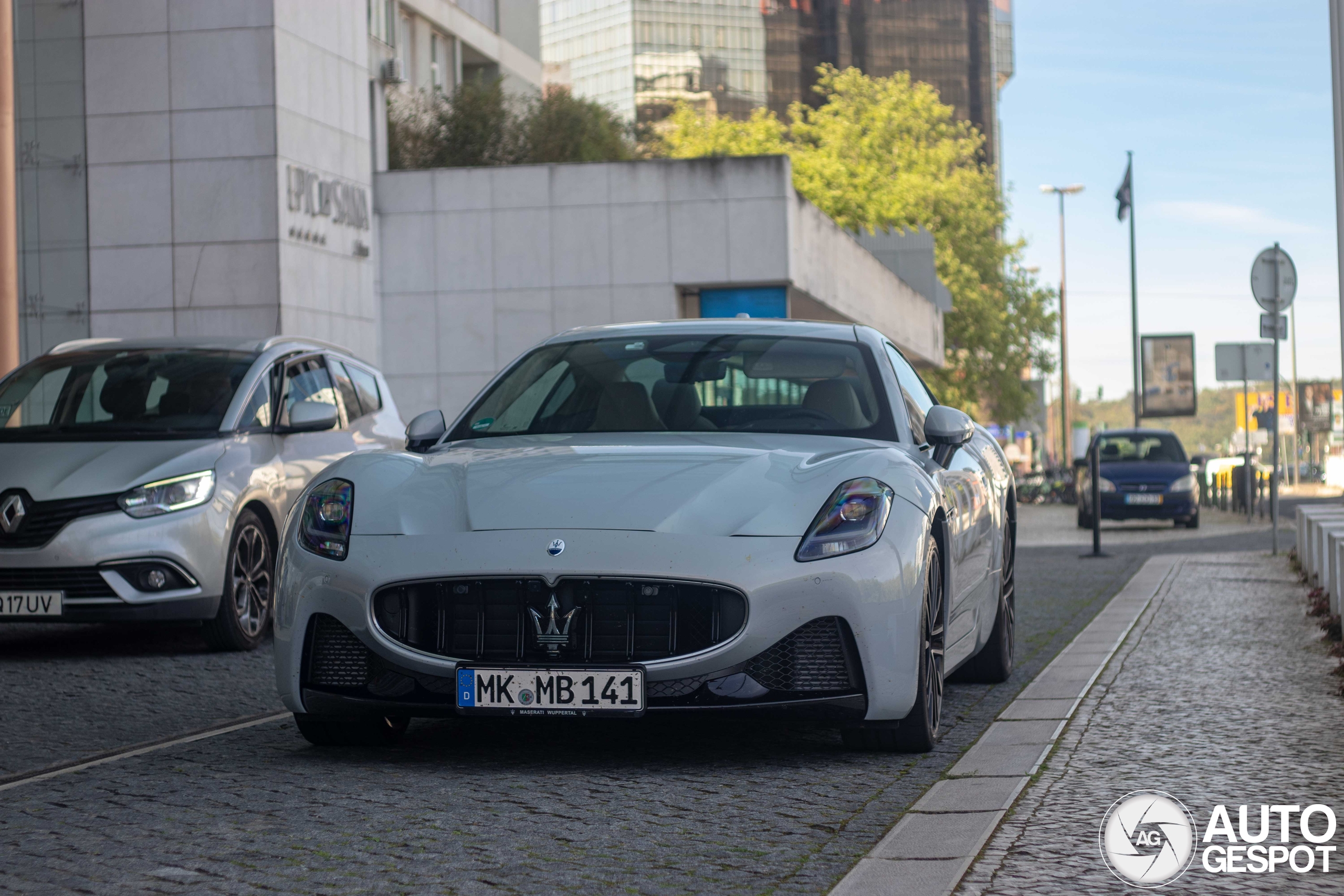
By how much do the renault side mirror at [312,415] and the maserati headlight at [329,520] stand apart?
12.3 ft

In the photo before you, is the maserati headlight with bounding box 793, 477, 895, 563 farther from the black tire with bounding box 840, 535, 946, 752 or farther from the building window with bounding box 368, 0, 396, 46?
the building window with bounding box 368, 0, 396, 46

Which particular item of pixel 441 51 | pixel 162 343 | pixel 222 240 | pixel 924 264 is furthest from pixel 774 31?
pixel 162 343

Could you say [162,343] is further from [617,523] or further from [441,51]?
[441,51]

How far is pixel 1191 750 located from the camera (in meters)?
5.59

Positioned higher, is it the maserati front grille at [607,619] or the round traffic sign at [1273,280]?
the round traffic sign at [1273,280]

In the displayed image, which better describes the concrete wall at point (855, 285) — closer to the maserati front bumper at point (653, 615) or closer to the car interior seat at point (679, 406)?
the car interior seat at point (679, 406)

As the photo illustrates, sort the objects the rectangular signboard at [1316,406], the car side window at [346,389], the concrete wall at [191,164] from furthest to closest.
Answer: the rectangular signboard at [1316,406] → the concrete wall at [191,164] → the car side window at [346,389]

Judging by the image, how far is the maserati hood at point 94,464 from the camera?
8586 mm

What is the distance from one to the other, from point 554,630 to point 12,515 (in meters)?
4.56

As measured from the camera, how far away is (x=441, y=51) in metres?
33.8

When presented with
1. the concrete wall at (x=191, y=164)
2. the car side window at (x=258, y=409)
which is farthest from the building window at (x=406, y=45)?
the car side window at (x=258, y=409)

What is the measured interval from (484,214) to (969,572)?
22398mm

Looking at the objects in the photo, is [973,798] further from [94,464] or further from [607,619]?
[94,464]

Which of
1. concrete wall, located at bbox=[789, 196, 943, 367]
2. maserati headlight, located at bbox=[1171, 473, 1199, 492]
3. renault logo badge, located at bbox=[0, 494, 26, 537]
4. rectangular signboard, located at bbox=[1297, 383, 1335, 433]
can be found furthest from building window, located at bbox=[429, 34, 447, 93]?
rectangular signboard, located at bbox=[1297, 383, 1335, 433]
